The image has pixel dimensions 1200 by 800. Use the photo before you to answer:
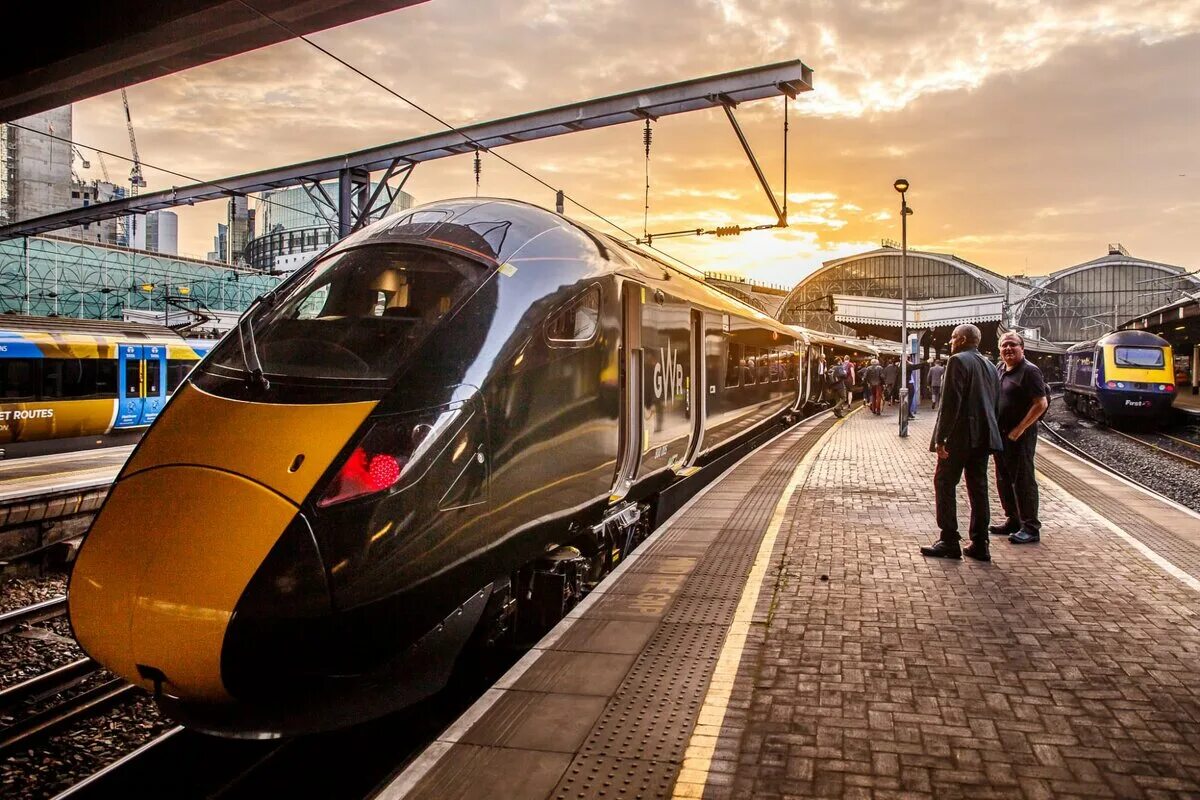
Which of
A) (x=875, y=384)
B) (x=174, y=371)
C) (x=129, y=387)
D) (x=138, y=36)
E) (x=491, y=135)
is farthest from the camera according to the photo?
(x=875, y=384)

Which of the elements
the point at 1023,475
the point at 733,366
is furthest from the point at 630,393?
the point at 733,366

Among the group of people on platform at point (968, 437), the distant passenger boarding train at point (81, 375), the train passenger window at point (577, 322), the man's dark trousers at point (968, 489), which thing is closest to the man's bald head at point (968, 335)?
the group of people on platform at point (968, 437)

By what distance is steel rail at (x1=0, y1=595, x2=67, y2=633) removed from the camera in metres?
6.89

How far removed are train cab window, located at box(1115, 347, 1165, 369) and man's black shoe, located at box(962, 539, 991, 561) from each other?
73.1 ft

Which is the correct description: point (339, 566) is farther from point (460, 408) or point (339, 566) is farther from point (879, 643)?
point (879, 643)

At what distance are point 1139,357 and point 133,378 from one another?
2764 centimetres

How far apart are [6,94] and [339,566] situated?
7.27 m

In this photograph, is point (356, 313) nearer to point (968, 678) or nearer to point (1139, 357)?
point (968, 678)

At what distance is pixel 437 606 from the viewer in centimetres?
406

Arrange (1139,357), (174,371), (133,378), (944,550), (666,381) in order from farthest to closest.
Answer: (1139,357) < (174,371) < (133,378) < (666,381) < (944,550)

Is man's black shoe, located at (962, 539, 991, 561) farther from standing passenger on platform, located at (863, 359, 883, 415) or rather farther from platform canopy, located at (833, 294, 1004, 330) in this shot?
platform canopy, located at (833, 294, 1004, 330)

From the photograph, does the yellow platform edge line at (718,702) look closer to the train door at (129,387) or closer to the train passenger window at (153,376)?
the train door at (129,387)

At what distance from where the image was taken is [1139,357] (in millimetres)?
24422

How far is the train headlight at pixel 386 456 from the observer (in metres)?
3.64
